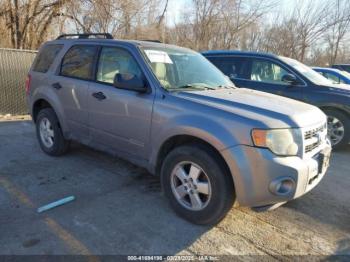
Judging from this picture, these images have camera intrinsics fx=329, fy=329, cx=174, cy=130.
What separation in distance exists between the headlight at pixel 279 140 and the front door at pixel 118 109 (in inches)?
49.9

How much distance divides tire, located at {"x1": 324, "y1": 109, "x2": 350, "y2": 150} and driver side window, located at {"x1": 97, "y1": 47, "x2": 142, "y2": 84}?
4.37m

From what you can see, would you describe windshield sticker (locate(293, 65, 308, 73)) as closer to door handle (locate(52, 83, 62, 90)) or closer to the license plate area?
the license plate area

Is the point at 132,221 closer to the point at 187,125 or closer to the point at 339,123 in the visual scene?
the point at 187,125

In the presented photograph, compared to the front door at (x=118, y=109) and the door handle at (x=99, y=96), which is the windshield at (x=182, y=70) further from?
the door handle at (x=99, y=96)

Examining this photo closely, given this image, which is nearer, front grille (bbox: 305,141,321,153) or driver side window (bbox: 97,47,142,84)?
front grille (bbox: 305,141,321,153)

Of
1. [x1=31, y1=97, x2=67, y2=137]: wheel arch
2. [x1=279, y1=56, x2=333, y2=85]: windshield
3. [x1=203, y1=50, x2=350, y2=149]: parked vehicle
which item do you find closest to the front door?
[x1=31, y1=97, x2=67, y2=137]: wheel arch

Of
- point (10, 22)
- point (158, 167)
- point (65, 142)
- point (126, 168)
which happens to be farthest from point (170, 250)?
point (10, 22)

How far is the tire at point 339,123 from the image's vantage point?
20.7ft

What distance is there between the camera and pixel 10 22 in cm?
1237

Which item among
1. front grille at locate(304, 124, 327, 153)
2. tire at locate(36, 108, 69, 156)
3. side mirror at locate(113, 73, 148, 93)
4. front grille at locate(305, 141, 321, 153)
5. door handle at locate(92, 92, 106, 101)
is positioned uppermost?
side mirror at locate(113, 73, 148, 93)

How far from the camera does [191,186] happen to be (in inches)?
130

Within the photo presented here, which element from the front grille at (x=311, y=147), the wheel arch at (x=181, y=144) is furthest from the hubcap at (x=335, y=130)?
the wheel arch at (x=181, y=144)

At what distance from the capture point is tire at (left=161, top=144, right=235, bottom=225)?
307cm

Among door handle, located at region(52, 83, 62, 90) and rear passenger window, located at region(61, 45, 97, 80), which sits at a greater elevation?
rear passenger window, located at region(61, 45, 97, 80)
